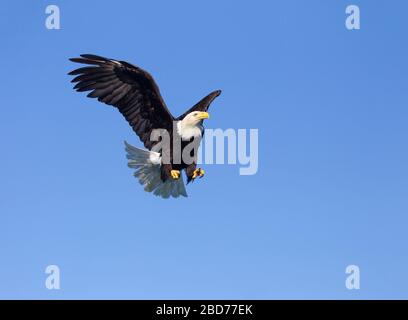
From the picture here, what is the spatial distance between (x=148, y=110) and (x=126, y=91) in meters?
0.39

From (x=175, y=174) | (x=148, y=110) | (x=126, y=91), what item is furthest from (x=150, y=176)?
(x=126, y=91)

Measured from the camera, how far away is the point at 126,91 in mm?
8664

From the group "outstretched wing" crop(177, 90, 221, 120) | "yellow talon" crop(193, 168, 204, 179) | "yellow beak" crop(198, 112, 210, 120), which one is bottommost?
"yellow talon" crop(193, 168, 204, 179)

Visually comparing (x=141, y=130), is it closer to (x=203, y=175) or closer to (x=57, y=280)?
(x=203, y=175)

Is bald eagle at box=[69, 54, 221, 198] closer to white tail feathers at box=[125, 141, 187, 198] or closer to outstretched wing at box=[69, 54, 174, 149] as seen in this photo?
outstretched wing at box=[69, 54, 174, 149]

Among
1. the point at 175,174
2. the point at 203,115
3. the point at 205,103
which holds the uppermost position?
the point at 205,103

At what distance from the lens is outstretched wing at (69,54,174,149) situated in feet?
28.1

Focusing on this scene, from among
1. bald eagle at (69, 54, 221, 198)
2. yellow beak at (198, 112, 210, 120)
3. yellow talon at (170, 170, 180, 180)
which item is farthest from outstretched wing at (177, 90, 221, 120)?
yellow talon at (170, 170, 180, 180)

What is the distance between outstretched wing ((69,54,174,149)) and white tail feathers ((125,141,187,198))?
1.19ft

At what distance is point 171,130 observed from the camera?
8586 millimetres

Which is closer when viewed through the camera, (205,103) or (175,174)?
(175,174)

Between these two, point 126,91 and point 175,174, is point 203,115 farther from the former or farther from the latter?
point 126,91
